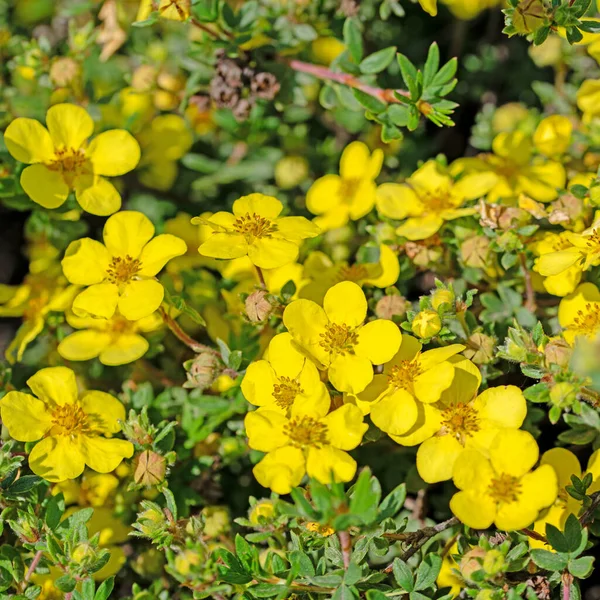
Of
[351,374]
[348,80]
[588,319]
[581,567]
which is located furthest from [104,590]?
[348,80]

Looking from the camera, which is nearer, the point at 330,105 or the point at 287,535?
the point at 287,535

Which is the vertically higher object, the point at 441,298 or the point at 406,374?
the point at 441,298

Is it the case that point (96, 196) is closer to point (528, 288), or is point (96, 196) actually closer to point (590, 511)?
point (528, 288)

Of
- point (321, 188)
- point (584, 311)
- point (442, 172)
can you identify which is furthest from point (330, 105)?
point (584, 311)

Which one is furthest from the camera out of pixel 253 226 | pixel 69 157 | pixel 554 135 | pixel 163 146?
pixel 163 146

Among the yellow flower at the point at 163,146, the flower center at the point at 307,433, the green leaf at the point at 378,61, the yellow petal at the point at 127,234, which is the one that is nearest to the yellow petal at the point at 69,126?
the yellow petal at the point at 127,234

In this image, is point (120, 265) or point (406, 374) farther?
point (120, 265)

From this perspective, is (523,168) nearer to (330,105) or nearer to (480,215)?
(480,215)
